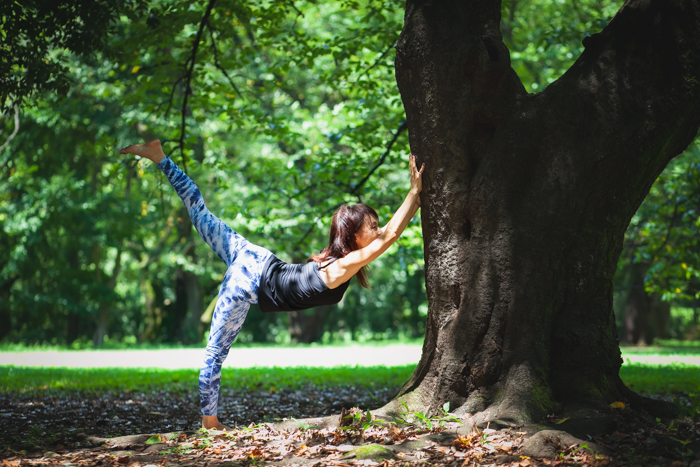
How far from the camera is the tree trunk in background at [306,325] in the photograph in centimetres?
2445

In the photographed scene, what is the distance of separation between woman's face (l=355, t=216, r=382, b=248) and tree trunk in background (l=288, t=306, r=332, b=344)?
65.7 ft

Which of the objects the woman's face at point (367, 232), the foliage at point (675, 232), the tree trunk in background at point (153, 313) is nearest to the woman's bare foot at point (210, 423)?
the woman's face at point (367, 232)

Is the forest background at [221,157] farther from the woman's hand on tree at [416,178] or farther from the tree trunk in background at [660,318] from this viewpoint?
the woman's hand on tree at [416,178]

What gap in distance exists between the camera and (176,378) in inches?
376

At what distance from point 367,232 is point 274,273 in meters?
0.81

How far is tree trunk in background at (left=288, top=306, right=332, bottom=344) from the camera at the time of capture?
24445 millimetres

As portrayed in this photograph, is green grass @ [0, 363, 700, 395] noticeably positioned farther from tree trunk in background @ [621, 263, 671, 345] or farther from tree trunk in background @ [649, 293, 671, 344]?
tree trunk in background @ [649, 293, 671, 344]

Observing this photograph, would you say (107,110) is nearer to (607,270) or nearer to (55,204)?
(55,204)

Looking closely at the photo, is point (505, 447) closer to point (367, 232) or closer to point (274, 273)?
point (367, 232)

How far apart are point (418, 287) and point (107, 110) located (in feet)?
57.0

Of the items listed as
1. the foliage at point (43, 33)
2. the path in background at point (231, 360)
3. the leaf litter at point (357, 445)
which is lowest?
the path in background at point (231, 360)

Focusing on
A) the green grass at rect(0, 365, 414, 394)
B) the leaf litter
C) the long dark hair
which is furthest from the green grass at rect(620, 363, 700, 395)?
the long dark hair

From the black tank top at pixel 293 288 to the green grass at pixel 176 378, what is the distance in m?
4.78

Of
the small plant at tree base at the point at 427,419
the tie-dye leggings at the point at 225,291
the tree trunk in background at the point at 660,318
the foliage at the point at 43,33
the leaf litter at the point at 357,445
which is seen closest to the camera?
the leaf litter at the point at 357,445
